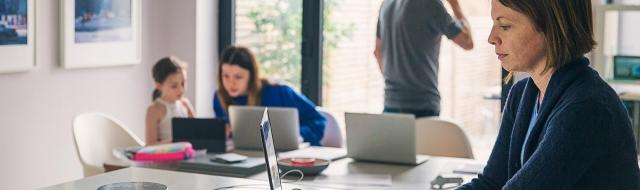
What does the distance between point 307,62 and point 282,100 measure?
43.7 inches

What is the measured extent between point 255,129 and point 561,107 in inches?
80.9

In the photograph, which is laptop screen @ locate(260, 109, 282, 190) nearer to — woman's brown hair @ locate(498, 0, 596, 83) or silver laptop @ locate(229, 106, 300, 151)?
woman's brown hair @ locate(498, 0, 596, 83)

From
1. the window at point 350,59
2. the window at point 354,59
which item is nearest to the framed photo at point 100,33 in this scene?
the window at point 354,59

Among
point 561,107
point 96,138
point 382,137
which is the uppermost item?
point 561,107

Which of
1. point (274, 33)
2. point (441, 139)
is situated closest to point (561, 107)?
point (441, 139)

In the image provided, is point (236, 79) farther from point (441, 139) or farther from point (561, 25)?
point (561, 25)

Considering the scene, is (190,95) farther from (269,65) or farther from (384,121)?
(384,121)

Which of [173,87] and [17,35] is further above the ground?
[17,35]

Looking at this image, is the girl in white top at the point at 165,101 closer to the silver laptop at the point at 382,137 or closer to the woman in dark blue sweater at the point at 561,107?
the silver laptop at the point at 382,137

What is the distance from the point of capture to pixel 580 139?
1786mm

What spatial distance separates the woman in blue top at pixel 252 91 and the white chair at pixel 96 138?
1.58 ft

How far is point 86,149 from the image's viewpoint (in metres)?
4.12

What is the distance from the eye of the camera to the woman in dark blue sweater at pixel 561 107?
1794mm

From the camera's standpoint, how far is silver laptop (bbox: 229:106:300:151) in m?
3.72
